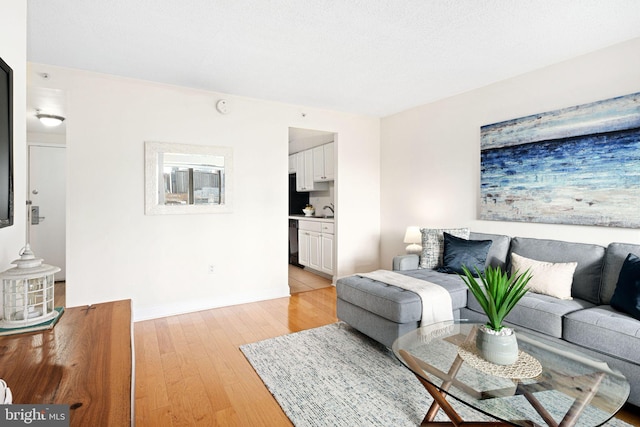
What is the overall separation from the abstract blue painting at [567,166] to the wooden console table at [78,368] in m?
3.34

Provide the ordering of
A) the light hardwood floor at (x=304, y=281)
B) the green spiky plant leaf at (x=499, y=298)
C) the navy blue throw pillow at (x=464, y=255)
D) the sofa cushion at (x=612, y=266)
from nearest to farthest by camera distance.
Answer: the green spiky plant leaf at (x=499, y=298)
the sofa cushion at (x=612, y=266)
the navy blue throw pillow at (x=464, y=255)
the light hardwood floor at (x=304, y=281)

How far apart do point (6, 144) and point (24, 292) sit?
56cm

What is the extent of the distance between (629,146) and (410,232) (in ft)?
6.66

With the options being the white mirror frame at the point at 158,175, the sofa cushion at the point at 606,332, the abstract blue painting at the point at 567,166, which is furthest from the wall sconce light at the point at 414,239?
the white mirror frame at the point at 158,175

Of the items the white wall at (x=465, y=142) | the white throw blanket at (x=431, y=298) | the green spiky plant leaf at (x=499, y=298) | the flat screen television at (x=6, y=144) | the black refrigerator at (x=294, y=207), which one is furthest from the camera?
the black refrigerator at (x=294, y=207)

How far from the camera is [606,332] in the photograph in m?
1.95

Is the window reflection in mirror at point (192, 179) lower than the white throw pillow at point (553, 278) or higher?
higher

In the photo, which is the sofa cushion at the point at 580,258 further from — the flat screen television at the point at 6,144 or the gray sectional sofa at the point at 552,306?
the flat screen television at the point at 6,144

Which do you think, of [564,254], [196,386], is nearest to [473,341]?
[564,254]

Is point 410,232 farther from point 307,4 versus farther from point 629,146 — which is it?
point 307,4

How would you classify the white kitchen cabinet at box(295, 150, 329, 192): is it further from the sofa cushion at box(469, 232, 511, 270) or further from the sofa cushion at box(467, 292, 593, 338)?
the sofa cushion at box(467, 292, 593, 338)

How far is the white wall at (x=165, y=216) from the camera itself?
314 centimetres

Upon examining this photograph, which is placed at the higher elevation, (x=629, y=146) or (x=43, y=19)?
(x=43, y=19)

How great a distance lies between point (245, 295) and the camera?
13.0ft
